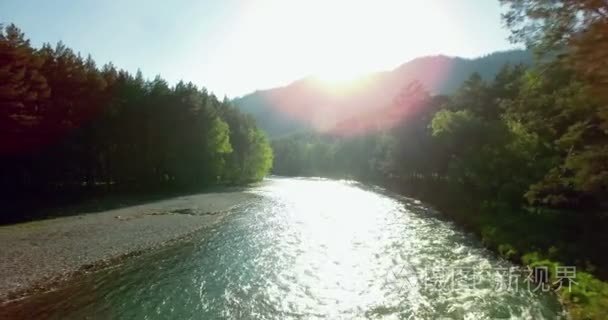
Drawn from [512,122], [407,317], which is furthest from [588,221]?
[407,317]

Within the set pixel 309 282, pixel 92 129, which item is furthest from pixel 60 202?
pixel 309 282

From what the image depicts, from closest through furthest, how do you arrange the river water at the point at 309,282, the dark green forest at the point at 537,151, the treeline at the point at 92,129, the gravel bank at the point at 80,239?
the dark green forest at the point at 537,151, the river water at the point at 309,282, the gravel bank at the point at 80,239, the treeline at the point at 92,129

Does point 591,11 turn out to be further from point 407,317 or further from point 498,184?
point 498,184

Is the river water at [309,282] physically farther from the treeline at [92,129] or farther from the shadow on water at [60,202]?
the treeline at [92,129]

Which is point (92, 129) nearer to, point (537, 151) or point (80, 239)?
point (80, 239)

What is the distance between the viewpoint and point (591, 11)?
11.5m

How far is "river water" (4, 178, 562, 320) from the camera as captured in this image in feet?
51.7

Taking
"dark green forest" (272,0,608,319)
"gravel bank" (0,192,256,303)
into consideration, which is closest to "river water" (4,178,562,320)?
"gravel bank" (0,192,256,303)

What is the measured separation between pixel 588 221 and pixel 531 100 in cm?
1309

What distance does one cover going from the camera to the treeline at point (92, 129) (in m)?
41.4

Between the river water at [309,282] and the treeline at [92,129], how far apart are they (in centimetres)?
2860

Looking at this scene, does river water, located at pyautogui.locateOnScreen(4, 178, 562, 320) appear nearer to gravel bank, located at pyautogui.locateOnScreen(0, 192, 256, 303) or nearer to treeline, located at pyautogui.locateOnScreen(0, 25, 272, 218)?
gravel bank, located at pyautogui.locateOnScreen(0, 192, 256, 303)

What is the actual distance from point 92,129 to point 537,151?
55893mm

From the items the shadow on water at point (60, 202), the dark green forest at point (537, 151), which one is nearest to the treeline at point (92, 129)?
the shadow on water at point (60, 202)
